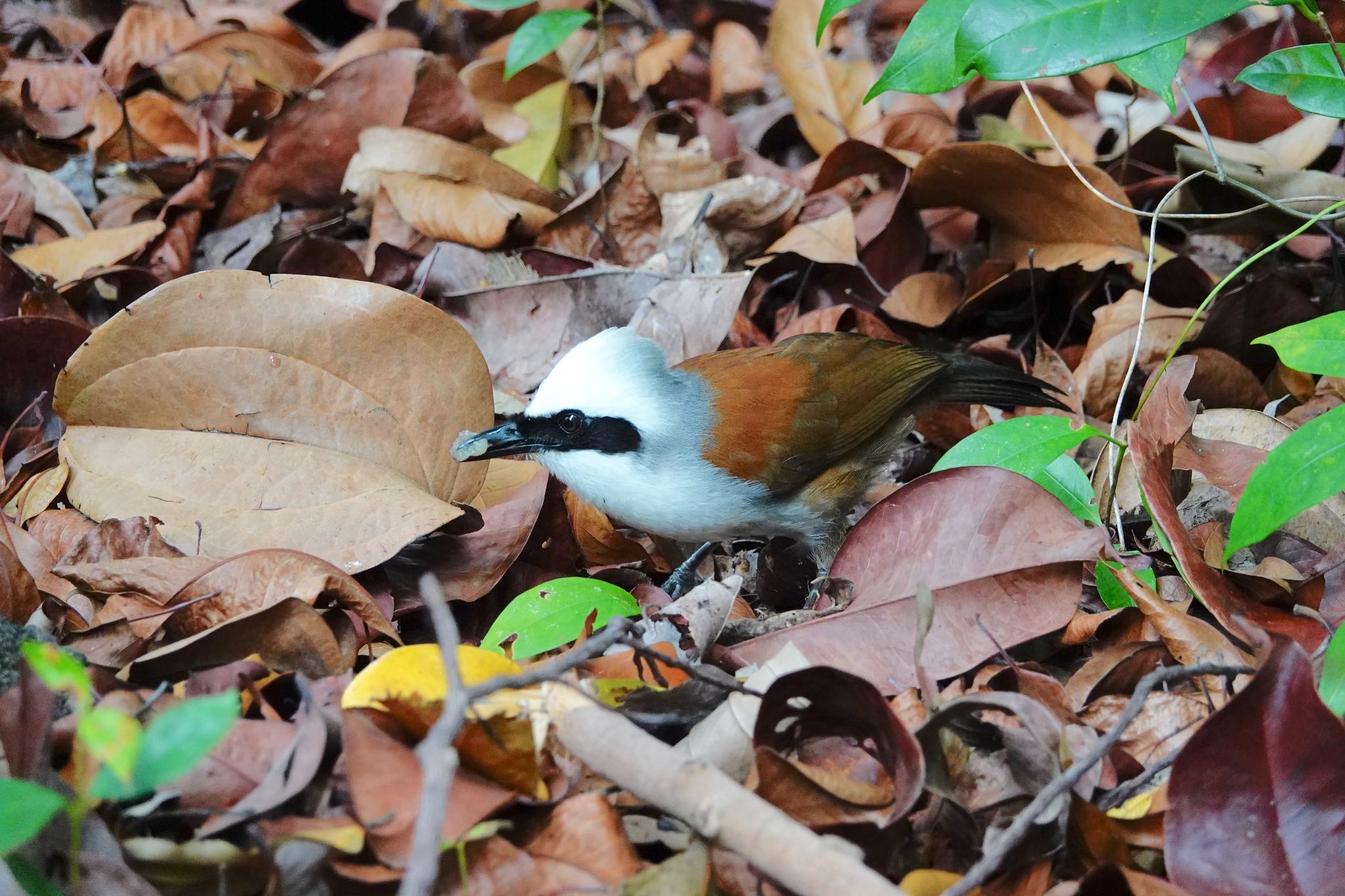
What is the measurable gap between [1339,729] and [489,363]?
322 centimetres

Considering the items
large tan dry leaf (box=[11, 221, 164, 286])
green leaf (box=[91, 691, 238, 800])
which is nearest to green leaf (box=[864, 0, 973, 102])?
green leaf (box=[91, 691, 238, 800])

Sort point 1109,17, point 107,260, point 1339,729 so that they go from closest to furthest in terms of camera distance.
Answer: point 1339,729
point 1109,17
point 107,260

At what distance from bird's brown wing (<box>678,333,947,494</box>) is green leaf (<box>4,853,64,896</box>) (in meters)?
2.30

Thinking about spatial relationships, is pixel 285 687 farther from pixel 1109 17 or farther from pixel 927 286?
pixel 927 286

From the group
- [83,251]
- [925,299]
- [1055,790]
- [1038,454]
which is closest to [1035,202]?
[925,299]

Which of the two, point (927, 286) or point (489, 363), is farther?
point (927, 286)

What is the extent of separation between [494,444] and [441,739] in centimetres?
188

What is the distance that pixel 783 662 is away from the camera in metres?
2.67

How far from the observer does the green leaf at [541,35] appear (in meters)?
4.98

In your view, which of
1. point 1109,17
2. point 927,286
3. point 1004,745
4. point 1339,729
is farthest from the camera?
point 927,286

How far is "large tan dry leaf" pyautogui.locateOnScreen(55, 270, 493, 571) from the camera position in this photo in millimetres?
3246

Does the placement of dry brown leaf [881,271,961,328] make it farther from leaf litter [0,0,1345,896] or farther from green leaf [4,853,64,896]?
green leaf [4,853,64,896]

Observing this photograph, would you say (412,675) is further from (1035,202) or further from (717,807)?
(1035,202)

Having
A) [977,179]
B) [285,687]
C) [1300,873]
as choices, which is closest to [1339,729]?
[1300,873]
